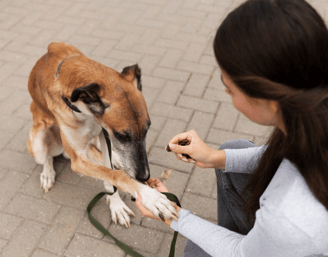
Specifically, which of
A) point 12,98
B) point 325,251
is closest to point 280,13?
point 325,251

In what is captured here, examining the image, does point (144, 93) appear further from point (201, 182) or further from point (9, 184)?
point (9, 184)

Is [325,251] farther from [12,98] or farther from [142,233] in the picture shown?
[12,98]

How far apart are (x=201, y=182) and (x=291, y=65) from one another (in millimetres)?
2313

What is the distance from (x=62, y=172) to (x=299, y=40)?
303 cm

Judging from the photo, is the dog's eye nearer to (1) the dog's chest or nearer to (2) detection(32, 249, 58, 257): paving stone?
(1) the dog's chest

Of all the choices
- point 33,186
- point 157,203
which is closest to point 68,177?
point 33,186

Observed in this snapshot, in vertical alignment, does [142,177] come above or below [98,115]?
below

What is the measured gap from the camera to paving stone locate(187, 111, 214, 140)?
13.7ft

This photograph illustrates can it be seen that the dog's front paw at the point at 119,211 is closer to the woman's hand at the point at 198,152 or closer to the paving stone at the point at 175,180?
the paving stone at the point at 175,180

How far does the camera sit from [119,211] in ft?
10.6

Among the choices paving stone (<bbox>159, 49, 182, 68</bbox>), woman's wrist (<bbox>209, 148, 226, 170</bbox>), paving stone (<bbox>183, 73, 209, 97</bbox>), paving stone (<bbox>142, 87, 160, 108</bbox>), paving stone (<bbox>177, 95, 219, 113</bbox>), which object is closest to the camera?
woman's wrist (<bbox>209, 148, 226, 170</bbox>)

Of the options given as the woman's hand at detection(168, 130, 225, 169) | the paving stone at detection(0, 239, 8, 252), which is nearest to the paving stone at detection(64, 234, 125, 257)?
the paving stone at detection(0, 239, 8, 252)

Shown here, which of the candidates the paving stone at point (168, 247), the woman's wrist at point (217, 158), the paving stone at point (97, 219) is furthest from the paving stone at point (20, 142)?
the woman's wrist at point (217, 158)

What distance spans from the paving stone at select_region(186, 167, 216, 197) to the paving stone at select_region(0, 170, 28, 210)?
5.93ft
